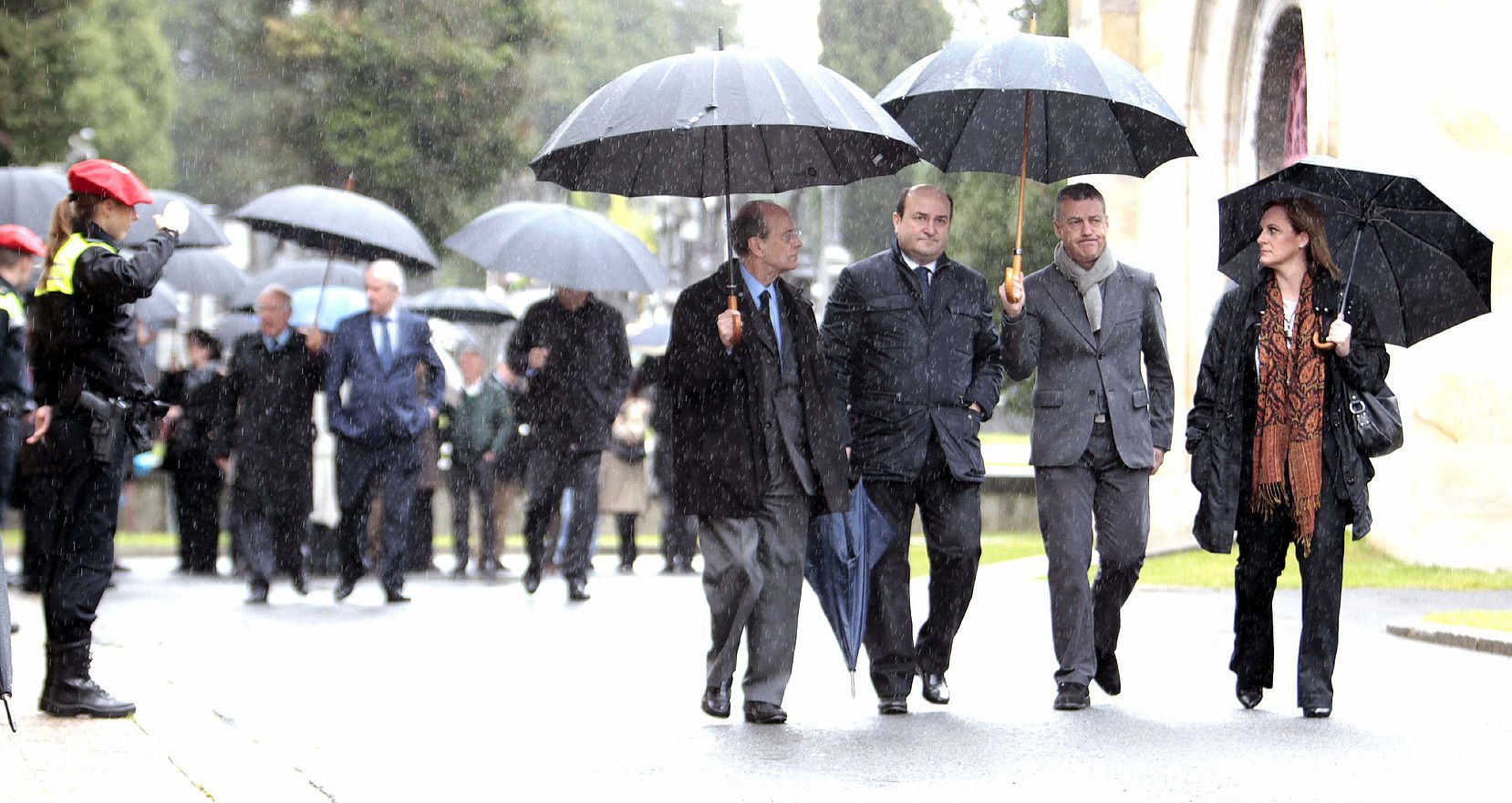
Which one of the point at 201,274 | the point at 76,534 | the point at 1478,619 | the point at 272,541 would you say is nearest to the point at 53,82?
the point at 201,274

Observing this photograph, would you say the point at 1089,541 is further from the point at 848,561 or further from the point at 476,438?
the point at 476,438

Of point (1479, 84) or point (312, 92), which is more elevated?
point (312, 92)

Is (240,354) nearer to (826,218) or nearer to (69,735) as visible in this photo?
(69,735)

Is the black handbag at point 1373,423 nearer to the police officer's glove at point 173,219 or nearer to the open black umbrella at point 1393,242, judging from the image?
the open black umbrella at point 1393,242

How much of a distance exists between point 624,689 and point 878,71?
56.1 m

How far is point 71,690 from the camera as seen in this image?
7227 mm

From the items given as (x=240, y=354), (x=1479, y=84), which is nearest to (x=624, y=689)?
(x=240, y=354)

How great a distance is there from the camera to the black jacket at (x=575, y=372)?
13070 millimetres

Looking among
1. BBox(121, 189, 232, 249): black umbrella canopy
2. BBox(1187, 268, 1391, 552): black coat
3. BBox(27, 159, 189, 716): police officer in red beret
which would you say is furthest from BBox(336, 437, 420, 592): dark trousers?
BBox(1187, 268, 1391, 552): black coat

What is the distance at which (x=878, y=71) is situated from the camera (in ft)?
208

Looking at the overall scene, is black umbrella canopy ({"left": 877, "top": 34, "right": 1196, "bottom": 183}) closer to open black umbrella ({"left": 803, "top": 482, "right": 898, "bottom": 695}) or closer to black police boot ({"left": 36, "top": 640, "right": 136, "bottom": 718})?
open black umbrella ({"left": 803, "top": 482, "right": 898, "bottom": 695})

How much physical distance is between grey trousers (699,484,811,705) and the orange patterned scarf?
5.14ft

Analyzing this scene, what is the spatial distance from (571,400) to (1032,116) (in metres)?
5.26

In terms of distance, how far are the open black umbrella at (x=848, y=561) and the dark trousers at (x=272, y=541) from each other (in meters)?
6.03
